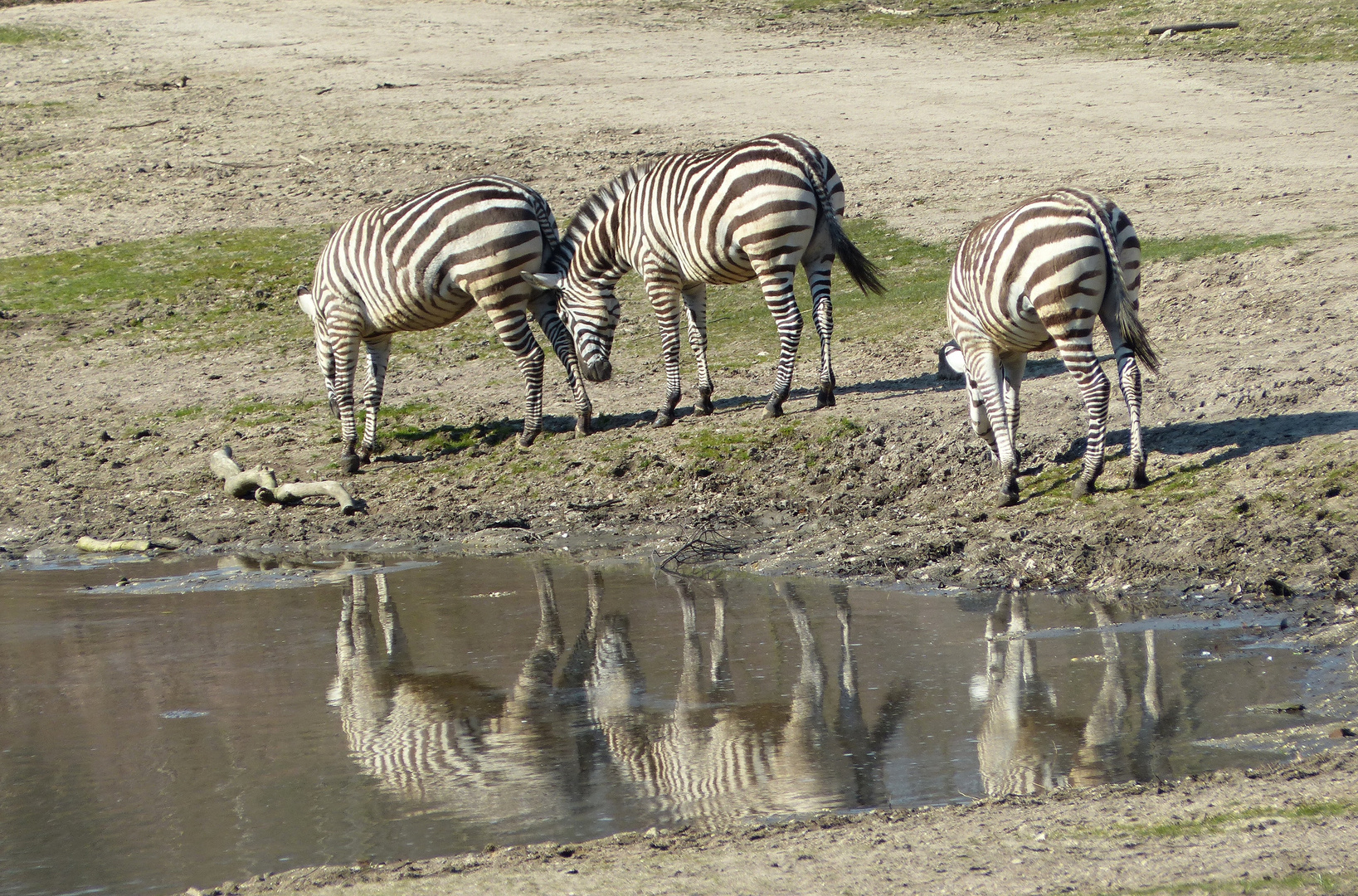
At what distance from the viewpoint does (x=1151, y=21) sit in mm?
28453

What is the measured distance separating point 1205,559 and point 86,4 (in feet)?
115

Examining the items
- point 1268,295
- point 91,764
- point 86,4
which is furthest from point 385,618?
point 86,4

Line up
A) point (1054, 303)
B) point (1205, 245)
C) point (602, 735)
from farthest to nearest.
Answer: point (1205, 245) < point (1054, 303) < point (602, 735)

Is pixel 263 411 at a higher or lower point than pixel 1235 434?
lower

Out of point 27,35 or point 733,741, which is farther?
point 27,35

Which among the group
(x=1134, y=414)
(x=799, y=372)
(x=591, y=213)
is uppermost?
(x=591, y=213)

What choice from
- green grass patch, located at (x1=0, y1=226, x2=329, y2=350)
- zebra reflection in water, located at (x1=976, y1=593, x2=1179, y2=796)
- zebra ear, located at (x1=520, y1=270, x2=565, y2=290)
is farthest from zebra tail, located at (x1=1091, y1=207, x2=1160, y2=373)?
green grass patch, located at (x1=0, y1=226, x2=329, y2=350)

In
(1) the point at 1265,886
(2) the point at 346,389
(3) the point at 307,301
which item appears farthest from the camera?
(3) the point at 307,301

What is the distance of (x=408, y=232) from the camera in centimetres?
1232

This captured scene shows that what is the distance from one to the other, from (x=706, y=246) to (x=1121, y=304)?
13.5 ft

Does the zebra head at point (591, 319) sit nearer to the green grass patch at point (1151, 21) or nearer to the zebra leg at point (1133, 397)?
the zebra leg at point (1133, 397)

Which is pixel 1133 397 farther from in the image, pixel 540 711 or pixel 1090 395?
pixel 540 711

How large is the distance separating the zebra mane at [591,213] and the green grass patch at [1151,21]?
17234 millimetres

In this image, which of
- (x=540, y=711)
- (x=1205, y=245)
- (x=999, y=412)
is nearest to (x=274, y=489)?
(x=540, y=711)
